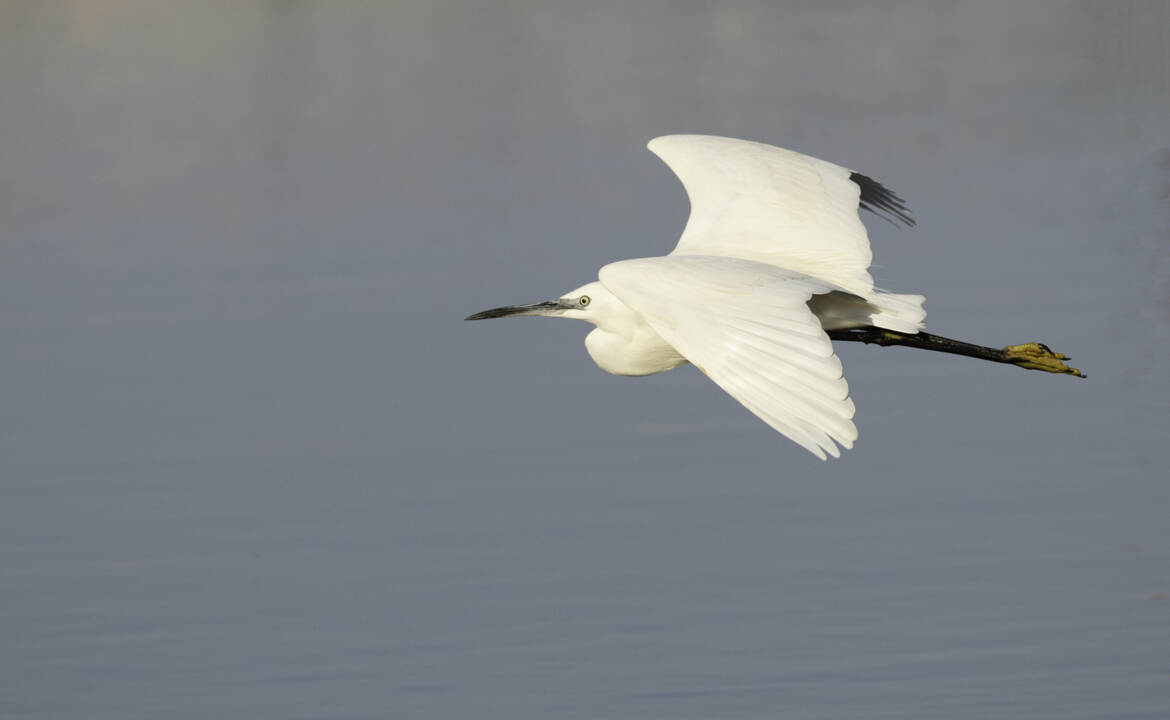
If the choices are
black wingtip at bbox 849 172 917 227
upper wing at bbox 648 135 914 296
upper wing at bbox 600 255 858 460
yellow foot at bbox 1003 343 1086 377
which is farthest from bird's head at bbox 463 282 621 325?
yellow foot at bbox 1003 343 1086 377

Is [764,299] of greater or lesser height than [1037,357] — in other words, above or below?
above

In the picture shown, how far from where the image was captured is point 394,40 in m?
20.4

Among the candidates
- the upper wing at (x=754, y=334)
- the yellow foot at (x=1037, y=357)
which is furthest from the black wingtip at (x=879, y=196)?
the upper wing at (x=754, y=334)

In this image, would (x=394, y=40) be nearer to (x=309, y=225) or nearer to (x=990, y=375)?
(x=309, y=225)

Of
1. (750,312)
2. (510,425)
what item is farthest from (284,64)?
(750,312)

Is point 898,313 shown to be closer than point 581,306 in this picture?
Yes

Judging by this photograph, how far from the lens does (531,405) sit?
1037 centimetres

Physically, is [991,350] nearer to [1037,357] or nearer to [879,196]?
[1037,357]

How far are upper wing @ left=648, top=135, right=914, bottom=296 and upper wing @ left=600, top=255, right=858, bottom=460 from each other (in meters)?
0.87

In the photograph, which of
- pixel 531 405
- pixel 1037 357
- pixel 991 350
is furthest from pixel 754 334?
pixel 531 405

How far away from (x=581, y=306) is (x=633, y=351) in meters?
0.28

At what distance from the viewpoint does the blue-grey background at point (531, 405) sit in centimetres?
777

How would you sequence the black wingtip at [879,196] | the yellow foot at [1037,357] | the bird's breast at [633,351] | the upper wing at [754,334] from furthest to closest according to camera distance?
the black wingtip at [879,196]
the yellow foot at [1037,357]
the bird's breast at [633,351]
the upper wing at [754,334]

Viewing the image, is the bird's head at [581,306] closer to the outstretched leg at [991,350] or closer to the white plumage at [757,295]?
the white plumage at [757,295]
